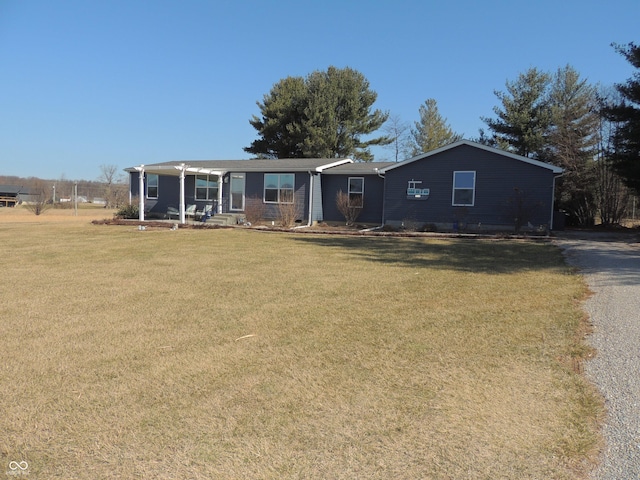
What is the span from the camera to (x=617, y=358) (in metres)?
3.99

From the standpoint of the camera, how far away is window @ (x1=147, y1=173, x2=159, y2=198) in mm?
24578

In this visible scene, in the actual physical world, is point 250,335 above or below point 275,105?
below

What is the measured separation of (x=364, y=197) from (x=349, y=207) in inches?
41.9

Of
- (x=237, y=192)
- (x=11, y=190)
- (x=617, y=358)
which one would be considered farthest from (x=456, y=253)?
(x=11, y=190)

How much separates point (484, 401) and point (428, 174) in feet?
52.7

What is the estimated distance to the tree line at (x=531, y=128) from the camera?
19.1m

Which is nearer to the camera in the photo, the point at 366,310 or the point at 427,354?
the point at 427,354

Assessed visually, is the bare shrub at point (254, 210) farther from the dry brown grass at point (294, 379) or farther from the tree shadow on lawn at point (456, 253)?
the dry brown grass at point (294, 379)

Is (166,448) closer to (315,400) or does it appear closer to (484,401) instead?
(315,400)

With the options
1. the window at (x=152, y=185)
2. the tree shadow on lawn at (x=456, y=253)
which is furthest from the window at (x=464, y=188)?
the window at (x=152, y=185)

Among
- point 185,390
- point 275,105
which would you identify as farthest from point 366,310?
point 275,105

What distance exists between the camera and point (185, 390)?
3330 mm

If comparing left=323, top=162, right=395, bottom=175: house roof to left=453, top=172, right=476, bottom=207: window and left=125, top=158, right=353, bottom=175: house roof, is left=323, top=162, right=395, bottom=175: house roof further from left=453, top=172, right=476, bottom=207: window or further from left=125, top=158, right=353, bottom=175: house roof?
left=453, top=172, right=476, bottom=207: window

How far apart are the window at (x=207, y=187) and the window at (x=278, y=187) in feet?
10.2
